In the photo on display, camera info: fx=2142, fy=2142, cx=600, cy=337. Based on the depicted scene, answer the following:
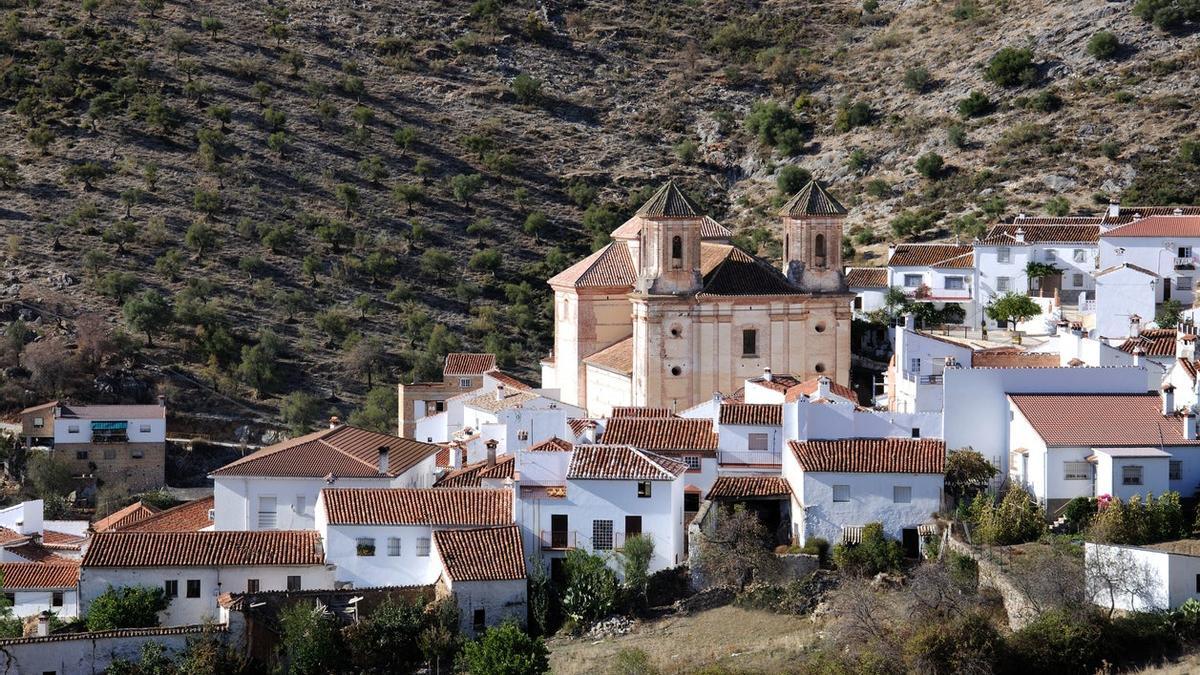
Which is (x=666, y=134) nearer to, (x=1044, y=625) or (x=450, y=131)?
(x=450, y=131)

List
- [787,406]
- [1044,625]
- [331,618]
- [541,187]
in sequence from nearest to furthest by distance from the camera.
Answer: [1044,625] → [331,618] → [787,406] → [541,187]

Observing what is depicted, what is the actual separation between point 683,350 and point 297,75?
154 ft

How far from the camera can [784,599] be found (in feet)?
115

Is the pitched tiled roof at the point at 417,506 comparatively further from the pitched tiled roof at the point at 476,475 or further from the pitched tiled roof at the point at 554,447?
the pitched tiled roof at the point at 476,475

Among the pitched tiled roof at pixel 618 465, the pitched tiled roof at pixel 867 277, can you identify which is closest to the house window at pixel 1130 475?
the pitched tiled roof at pixel 618 465

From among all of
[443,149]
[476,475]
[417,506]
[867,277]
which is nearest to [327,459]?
[476,475]

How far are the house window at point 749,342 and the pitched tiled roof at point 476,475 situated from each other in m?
9.95

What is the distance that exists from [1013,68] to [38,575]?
55.0 m

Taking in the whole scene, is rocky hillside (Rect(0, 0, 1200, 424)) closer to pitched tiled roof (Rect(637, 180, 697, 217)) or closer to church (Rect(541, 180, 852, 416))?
church (Rect(541, 180, 852, 416))

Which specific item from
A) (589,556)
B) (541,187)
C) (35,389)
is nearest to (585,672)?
(589,556)

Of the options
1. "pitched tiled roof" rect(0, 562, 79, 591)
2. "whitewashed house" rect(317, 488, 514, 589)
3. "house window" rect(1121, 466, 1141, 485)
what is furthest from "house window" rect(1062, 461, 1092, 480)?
"pitched tiled roof" rect(0, 562, 79, 591)

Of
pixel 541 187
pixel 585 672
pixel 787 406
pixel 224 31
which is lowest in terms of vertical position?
pixel 585 672

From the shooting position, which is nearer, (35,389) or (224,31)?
(35,389)

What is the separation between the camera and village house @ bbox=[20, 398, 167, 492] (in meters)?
58.0
